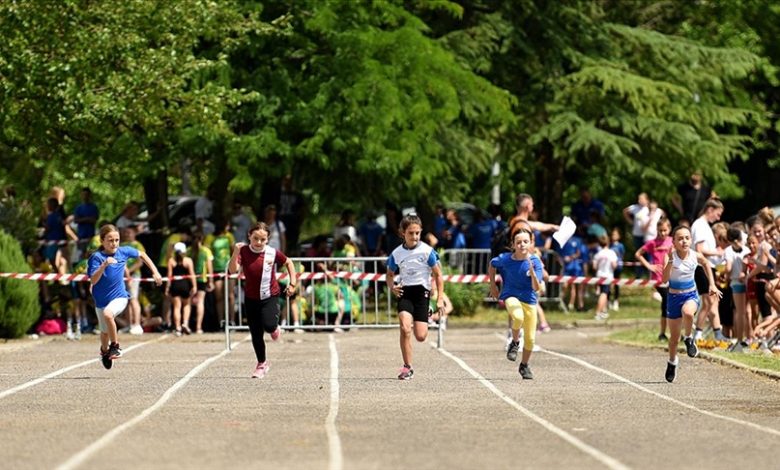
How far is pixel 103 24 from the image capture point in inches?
1137

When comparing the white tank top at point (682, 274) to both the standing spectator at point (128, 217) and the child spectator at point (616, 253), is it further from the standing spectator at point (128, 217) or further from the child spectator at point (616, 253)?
the child spectator at point (616, 253)

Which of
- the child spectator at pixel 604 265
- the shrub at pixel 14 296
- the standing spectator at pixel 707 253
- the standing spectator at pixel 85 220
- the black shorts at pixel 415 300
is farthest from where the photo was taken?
the child spectator at pixel 604 265

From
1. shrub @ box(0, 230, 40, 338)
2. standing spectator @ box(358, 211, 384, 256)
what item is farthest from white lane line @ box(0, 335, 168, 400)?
standing spectator @ box(358, 211, 384, 256)

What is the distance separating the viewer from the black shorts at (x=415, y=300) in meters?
20.0

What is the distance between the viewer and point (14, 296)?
27406 mm

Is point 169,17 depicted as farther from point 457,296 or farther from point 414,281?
point 414,281

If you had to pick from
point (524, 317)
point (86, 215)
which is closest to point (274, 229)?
point (86, 215)

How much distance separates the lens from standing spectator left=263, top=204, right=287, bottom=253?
31.3 metres

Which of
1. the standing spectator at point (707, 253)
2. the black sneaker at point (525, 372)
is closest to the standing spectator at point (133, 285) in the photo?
the standing spectator at point (707, 253)

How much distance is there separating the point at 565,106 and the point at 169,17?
9.74 metres

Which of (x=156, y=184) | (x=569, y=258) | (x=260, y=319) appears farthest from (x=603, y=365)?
(x=156, y=184)

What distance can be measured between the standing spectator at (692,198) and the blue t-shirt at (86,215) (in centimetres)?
1117

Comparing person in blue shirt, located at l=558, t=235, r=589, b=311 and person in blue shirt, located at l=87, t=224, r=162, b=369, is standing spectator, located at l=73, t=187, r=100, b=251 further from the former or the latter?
person in blue shirt, located at l=87, t=224, r=162, b=369

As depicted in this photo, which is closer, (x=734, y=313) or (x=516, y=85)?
(x=734, y=313)
